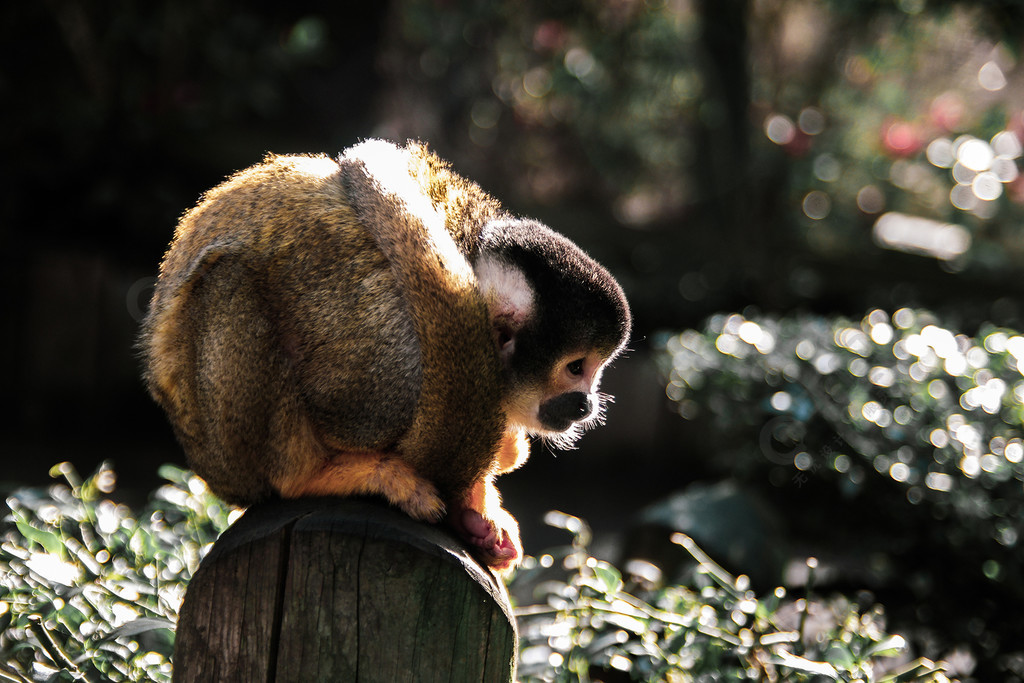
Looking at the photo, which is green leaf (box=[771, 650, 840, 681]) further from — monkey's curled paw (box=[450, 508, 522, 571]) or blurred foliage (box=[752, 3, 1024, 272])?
blurred foliage (box=[752, 3, 1024, 272])

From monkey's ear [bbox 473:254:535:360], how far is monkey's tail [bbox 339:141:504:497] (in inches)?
3.0

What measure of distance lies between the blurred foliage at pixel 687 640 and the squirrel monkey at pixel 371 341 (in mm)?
695

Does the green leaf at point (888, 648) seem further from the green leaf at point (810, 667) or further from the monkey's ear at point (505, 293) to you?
the monkey's ear at point (505, 293)

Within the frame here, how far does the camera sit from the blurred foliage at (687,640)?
2188mm

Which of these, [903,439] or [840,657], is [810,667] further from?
[903,439]

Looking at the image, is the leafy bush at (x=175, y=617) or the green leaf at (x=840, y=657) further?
the green leaf at (x=840, y=657)

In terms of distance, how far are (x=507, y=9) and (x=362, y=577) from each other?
556 centimetres

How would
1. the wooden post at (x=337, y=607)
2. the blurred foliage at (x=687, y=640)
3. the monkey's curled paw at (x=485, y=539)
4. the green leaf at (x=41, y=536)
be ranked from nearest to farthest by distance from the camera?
1. the wooden post at (x=337, y=607)
2. the monkey's curled paw at (x=485, y=539)
3. the green leaf at (x=41, y=536)
4. the blurred foliage at (x=687, y=640)

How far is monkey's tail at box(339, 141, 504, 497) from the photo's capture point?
1.51 m

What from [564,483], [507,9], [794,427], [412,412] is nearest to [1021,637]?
[794,427]

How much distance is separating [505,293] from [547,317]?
97 mm

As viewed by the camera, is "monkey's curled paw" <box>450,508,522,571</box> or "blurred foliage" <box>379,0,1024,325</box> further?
"blurred foliage" <box>379,0,1024,325</box>

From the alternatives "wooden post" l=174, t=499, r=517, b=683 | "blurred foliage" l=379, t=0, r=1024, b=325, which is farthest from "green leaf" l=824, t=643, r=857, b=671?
"blurred foliage" l=379, t=0, r=1024, b=325

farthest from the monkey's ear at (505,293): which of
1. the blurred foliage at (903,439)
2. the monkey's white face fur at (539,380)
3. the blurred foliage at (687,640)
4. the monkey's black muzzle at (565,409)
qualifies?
the blurred foliage at (903,439)
